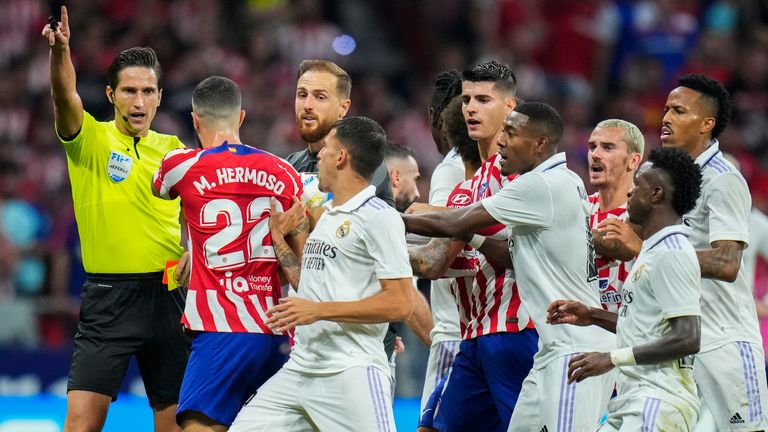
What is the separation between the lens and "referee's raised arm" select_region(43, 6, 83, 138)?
22.5 feet

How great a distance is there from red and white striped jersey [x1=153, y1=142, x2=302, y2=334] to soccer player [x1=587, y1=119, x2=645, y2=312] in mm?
2247

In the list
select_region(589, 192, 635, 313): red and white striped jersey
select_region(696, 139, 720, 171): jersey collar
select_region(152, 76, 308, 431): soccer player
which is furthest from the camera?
select_region(589, 192, 635, 313): red and white striped jersey

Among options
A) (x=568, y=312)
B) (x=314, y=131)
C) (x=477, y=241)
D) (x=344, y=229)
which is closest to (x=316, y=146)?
(x=314, y=131)

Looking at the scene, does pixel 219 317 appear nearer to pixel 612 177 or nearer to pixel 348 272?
pixel 348 272

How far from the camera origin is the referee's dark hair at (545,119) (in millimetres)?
6477

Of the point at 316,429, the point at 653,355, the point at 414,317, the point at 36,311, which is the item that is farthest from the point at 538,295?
the point at 36,311

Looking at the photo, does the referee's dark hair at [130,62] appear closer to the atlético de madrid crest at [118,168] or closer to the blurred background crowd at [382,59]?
the atlético de madrid crest at [118,168]

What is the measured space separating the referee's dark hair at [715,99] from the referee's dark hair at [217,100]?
8.47ft

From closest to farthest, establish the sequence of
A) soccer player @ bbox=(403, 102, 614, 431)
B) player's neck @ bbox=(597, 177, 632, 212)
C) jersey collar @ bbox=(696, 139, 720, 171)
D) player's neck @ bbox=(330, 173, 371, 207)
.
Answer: player's neck @ bbox=(330, 173, 371, 207), soccer player @ bbox=(403, 102, 614, 431), jersey collar @ bbox=(696, 139, 720, 171), player's neck @ bbox=(597, 177, 632, 212)

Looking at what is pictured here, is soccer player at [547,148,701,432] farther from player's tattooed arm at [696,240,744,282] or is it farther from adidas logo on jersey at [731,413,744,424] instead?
adidas logo on jersey at [731,413,744,424]

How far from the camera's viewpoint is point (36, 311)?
40.0 feet

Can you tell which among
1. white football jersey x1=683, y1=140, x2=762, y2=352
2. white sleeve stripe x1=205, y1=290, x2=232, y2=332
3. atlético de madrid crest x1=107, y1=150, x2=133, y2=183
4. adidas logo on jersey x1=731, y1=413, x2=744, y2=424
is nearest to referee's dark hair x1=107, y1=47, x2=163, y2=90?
atlético de madrid crest x1=107, y1=150, x2=133, y2=183

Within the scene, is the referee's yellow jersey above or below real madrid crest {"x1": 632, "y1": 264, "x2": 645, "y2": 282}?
above

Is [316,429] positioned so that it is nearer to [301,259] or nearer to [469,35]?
[301,259]
